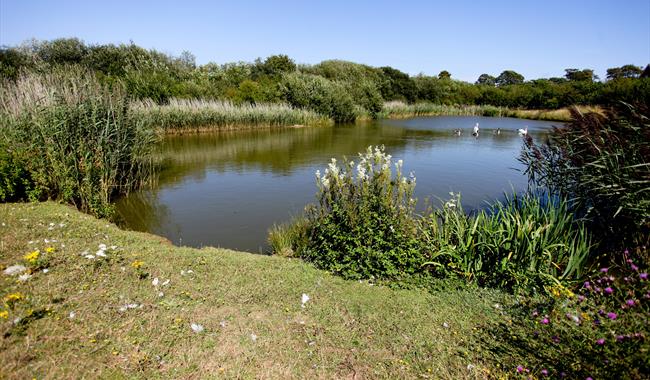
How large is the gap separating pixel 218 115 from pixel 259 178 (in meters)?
13.3

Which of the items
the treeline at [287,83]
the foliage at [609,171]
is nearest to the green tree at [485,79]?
the treeline at [287,83]

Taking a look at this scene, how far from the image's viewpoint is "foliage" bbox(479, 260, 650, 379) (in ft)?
8.01

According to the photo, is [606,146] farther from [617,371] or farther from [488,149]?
[488,149]

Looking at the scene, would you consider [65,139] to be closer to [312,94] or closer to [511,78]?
[312,94]

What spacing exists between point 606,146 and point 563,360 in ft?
13.7

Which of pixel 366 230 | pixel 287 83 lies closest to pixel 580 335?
pixel 366 230

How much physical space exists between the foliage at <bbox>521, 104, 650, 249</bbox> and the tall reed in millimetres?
9318

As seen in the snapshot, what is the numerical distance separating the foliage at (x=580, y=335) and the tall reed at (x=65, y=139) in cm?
796

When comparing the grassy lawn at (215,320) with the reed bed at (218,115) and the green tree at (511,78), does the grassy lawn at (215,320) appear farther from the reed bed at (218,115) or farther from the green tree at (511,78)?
the green tree at (511,78)

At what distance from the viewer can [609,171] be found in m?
5.22

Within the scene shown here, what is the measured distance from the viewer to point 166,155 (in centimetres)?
1616

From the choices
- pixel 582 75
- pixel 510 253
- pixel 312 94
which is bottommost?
pixel 510 253

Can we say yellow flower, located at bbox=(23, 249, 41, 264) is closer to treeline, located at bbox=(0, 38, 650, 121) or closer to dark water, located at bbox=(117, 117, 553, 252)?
dark water, located at bbox=(117, 117, 553, 252)

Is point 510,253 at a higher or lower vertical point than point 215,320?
higher
